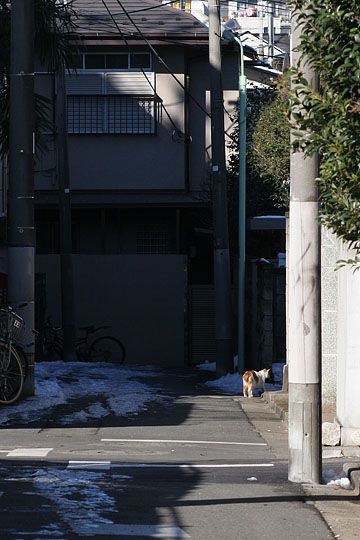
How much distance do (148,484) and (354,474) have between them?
1.68 m

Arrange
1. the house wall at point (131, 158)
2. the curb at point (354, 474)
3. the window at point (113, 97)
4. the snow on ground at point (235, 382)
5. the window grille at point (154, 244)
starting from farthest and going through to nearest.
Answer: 1. the window grille at point (154, 244)
2. the house wall at point (131, 158)
3. the window at point (113, 97)
4. the snow on ground at point (235, 382)
5. the curb at point (354, 474)

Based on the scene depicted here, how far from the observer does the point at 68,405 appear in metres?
13.7

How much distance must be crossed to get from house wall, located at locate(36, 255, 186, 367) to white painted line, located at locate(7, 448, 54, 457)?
14.9 metres

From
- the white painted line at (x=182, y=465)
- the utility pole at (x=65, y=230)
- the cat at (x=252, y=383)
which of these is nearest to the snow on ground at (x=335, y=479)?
the white painted line at (x=182, y=465)

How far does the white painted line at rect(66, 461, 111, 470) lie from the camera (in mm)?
9164

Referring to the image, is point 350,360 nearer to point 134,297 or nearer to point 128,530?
point 128,530

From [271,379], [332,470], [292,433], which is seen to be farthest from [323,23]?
[271,379]

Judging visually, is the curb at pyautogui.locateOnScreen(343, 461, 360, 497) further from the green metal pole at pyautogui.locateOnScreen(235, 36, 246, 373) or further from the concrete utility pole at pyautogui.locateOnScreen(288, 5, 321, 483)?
the green metal pole at pyautogui.locateOnScreen(235, 36, 246, 373)

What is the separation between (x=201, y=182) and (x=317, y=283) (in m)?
19.4

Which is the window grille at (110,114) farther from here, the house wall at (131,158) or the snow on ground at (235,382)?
the snow on ground at (235,382)

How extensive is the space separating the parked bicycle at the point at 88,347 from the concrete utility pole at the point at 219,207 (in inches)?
155

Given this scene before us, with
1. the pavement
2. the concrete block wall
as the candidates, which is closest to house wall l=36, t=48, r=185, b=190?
the pavement

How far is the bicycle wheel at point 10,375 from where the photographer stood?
13117 mm

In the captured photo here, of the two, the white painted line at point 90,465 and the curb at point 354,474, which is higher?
the curb at point 354,474
